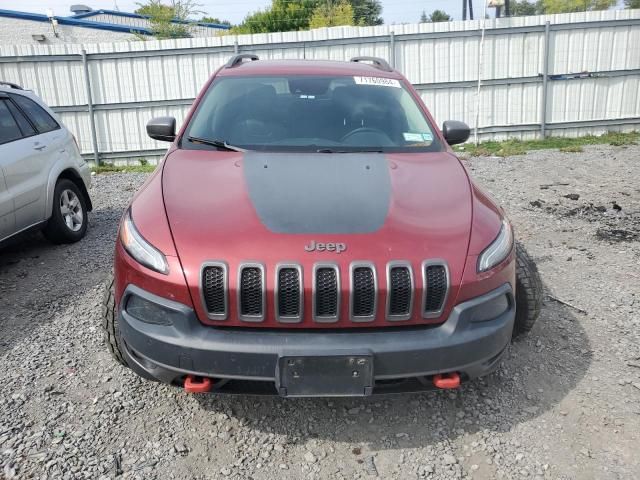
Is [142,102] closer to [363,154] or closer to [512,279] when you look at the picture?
[363,154]

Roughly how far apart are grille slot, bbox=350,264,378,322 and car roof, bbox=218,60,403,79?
2.15m

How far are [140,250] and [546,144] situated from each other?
34.1 ft

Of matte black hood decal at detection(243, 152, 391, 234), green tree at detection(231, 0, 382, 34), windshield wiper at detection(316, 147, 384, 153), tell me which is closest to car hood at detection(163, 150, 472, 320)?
matte black hood decal at detection(243, 152, 391, 234)

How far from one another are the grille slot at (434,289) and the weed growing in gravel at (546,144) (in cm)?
857

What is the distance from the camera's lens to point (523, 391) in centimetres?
294

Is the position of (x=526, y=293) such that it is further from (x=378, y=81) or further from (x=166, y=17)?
(x=166, y=17)

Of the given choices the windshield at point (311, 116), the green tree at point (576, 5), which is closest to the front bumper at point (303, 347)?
the windshield at point (311, 116)

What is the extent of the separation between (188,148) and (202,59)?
27.3ft

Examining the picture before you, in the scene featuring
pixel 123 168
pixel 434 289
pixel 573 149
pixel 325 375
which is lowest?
pixel 123 168

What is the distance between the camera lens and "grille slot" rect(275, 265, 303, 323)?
2.18 meters

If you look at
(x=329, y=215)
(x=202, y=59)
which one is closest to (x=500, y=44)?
Result: (x=202, y=59)

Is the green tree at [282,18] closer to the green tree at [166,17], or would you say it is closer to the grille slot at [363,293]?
the green tree at [166,17]

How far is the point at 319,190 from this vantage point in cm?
267

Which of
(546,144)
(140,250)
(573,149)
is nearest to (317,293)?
(140,250)
